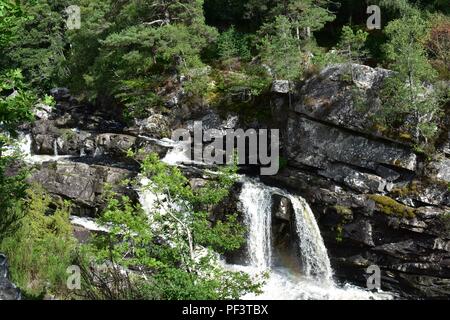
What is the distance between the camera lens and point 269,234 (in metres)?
17.4

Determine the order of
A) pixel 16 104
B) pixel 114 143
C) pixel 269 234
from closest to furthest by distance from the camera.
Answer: pixel 16 104 → pixel 269 234 → pixel 114 143

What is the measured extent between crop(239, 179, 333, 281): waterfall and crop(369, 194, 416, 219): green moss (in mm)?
2517

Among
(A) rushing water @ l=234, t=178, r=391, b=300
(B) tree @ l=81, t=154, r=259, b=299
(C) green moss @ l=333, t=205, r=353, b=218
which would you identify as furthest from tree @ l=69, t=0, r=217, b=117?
(B) tree @ l=81, t=154, r=259, b=299

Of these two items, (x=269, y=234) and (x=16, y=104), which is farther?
(x=269, y=234)

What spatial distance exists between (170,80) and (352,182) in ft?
44.0

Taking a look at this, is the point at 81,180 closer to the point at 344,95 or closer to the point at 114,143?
the point at 114,143

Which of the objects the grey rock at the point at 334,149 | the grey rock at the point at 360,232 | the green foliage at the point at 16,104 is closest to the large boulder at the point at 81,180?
the grey rock at the point at 334,149

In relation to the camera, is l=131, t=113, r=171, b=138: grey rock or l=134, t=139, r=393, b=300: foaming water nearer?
l=134, t=139, r=393, b=300: foaming water

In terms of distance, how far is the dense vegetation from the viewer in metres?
7.71

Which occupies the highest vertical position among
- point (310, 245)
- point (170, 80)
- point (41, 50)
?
point (41, 50)

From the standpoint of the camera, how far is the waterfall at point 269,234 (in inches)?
666

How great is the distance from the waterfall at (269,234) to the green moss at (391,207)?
99.1 inches

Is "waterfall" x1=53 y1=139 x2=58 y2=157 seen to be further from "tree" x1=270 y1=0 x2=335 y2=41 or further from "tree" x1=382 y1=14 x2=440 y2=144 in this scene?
"tree" x1=382 y1=14 x2=440 y2=144

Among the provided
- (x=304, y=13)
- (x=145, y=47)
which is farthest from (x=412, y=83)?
(x=145, y=47)
